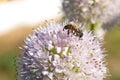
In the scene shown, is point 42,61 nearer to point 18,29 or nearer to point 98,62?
point 98,62

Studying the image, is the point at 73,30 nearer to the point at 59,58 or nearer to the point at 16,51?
the point at 59,58

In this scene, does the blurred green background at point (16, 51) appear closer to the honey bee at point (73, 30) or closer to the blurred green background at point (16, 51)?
the blurred green background at point (16, 51)

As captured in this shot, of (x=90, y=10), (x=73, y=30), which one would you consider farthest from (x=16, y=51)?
(x=73, y=30)

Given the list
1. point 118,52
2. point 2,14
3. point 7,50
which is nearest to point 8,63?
point 7,50

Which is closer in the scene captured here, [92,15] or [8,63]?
[92,15]

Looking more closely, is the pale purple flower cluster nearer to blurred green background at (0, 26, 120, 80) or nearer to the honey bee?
the honey bee

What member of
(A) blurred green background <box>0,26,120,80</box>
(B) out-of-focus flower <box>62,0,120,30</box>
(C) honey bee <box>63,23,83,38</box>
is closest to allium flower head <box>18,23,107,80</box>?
(C) honey bee <box>63,23,83,38</box>
